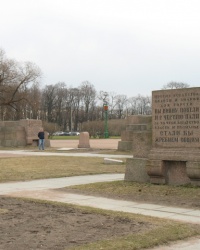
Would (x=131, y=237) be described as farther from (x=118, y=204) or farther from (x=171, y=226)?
(x=118, y=204)

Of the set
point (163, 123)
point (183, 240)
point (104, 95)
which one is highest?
point (104, 95)

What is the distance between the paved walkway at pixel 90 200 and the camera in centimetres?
784

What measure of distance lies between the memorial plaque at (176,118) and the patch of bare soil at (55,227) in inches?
144

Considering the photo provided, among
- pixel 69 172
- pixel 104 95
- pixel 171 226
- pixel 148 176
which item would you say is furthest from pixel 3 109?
pixel 171 226

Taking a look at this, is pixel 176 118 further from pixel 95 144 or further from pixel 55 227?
pixel 95 144

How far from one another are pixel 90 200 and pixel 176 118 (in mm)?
3005

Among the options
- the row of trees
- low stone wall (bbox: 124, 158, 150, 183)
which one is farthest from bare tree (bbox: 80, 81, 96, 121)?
low stone wall (bbox: 124, 158, 150, 183)

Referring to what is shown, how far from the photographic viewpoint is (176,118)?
1128 cm

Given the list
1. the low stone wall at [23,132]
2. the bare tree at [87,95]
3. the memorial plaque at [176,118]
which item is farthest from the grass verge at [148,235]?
the bare tree at [87,95]

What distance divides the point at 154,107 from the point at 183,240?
5.72 m

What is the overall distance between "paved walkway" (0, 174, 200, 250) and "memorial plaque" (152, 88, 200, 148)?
2361mm

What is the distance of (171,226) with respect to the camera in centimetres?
703

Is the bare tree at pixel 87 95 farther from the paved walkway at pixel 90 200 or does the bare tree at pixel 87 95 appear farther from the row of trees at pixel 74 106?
the paved walkway at pixel 90 200

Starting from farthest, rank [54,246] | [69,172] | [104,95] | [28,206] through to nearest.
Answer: [104,95] → [69,172] → [28,206] → [54,246]
